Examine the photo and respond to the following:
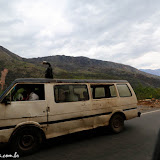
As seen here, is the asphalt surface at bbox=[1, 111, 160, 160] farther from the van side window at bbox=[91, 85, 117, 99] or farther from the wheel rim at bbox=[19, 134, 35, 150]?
the van side window at bbox=[91, 85, 117, 99]

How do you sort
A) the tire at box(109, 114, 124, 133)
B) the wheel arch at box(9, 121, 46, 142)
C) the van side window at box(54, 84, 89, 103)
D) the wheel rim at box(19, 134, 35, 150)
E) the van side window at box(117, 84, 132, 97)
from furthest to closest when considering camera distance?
the van side window at box(117, 84, 132, 97)
the tire at box(109, 114, 124, 133)
the van side window at box(54, 84, 89, 103)
the wheel rim at box(19, 134, 35, 150)
the wheel arch at box(9, 121, 46, 142)

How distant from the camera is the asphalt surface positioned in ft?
10.9

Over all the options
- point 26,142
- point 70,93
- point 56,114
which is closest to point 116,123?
point 70,93

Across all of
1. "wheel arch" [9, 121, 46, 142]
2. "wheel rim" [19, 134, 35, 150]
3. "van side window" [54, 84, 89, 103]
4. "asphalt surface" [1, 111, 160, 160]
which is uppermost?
"van side window" [54, 84, 89, 103]

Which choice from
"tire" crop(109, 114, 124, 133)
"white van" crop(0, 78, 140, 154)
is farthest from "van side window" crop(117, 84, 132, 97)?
"tire" crop(109, 114, 124, 133)

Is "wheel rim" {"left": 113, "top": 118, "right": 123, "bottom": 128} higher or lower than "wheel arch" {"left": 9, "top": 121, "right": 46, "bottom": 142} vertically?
lower

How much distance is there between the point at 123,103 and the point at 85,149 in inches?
98.3

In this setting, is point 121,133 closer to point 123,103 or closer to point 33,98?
point 123,103

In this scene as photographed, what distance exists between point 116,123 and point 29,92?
354cm

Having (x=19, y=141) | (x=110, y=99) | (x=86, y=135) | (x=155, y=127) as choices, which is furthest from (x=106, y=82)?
(x=19, y=141)

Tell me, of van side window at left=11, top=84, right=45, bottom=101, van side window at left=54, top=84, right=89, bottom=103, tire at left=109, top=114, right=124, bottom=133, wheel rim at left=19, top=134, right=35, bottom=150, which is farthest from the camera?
tire at left=109, top=114, right=124, bottom=133

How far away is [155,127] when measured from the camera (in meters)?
5.64

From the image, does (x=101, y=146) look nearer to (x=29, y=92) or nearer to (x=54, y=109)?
(x=54, y=109)

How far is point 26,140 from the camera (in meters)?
3.56
